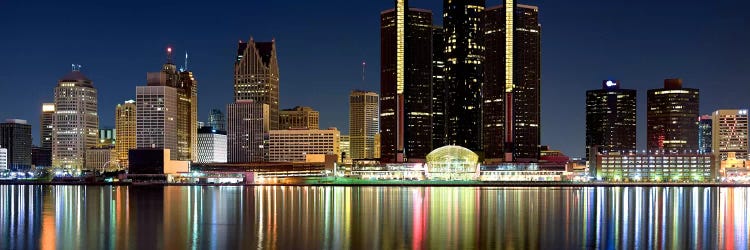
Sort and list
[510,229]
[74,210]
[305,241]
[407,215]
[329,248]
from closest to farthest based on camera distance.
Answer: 1. [329,248]
2. [305,241]
3. [510,229]
4. [407,215]
5. [74,210]

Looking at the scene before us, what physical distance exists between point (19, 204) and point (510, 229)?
212 feet

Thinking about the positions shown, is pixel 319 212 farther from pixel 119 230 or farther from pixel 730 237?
pixel 730 237

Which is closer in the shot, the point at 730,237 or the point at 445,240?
the point at 445,240

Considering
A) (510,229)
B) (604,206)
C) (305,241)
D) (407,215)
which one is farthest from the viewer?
(604,206)

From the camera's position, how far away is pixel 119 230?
70438mm

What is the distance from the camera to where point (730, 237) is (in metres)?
65.9

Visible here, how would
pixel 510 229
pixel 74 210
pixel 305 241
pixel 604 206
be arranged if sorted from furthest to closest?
pixel 604 206 < pixel 74 210 < pixel 510 229 < pixel 305 241

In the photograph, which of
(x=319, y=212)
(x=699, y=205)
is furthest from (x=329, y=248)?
(x=699, y=205)

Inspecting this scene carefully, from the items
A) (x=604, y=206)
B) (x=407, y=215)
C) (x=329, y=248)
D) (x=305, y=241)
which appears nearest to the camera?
(x=329, y=248)

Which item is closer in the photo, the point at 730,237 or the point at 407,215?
Result: the point at 730,237

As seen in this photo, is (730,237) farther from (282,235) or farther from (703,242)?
(282,235)

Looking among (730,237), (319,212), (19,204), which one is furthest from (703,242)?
(19,204)

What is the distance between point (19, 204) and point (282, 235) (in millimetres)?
56676

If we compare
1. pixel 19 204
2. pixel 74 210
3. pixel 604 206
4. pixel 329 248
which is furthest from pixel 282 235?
pixel 19 204
